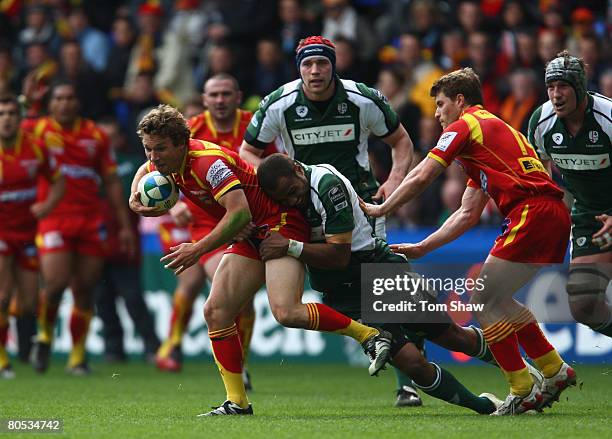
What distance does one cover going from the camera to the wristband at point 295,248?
325 inches

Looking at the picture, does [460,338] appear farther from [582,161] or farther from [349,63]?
[349,63]

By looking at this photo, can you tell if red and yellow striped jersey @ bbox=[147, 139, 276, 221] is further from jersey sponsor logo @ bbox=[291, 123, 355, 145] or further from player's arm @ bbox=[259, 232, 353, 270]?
jersey sponsor logo @ bbox=[291, 123, 355, 145]

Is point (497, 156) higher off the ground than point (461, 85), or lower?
lower

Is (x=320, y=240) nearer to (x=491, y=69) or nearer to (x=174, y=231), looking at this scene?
(x=174, y=231)

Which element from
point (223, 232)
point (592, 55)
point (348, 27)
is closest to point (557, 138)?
point (223, 232)

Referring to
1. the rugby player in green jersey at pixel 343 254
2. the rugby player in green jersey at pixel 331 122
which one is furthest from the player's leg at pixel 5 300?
the rugby player in green jersey at pixel 343 254

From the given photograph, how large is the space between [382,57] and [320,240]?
8869mm

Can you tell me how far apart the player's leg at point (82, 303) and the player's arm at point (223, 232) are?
5.76m

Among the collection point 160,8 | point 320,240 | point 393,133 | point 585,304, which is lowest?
point 585,304

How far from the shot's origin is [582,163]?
9.20m

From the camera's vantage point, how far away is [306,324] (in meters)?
8.15

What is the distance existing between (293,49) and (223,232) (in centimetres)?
963

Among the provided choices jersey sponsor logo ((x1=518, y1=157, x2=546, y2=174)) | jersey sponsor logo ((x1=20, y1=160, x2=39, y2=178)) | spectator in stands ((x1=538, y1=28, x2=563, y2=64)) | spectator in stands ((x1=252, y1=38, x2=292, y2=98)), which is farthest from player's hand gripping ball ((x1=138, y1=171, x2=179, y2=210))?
spectator in stands ((x1=252, y1=38, x2=292, y2=98))

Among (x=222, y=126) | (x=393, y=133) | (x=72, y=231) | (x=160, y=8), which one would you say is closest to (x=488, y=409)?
(x=393, y=133)
